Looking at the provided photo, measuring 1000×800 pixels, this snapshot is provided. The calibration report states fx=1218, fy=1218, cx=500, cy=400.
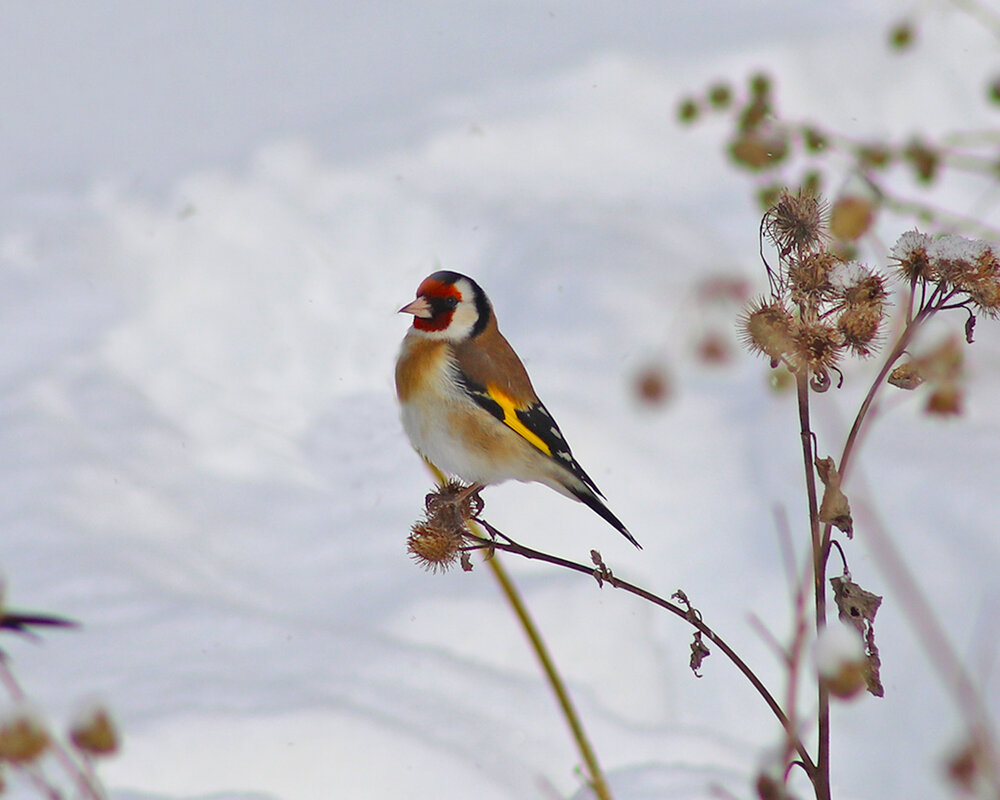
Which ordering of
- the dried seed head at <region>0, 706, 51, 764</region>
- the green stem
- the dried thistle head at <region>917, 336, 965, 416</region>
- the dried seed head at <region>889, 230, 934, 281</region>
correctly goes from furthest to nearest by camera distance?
1. the dried seed head at <region>889, 230, 934, 281</region>
2. the green stem
3. the dried thistle head at <region>917, 336, 965, 416</region>
4. the dried seed head at <region>0, 706, 51, 764</region>

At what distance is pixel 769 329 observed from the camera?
1375 mm

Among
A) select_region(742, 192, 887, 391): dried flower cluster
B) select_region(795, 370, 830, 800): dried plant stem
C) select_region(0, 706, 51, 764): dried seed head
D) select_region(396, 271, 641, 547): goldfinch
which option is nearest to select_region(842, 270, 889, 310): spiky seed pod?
select_region(742, 192, 887, 391): dried flower cluster

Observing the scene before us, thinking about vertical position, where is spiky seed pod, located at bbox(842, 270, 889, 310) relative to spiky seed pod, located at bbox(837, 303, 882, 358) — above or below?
above

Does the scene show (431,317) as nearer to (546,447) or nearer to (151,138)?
(546,447)

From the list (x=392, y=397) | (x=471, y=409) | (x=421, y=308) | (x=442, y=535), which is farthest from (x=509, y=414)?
(x=392, y=397)

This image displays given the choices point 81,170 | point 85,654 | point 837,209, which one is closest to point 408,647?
point 85,654

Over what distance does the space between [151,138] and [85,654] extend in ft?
8.64

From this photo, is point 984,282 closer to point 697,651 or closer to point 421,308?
point 697,651

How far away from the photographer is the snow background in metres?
2.67

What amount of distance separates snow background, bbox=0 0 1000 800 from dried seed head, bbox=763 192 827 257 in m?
0.29

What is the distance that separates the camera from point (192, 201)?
437 cm

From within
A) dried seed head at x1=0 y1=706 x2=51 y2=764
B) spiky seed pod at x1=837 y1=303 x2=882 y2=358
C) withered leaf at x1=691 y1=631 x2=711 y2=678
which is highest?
spiky seed pod at x1=837 y1=303 x2=882 y2=358

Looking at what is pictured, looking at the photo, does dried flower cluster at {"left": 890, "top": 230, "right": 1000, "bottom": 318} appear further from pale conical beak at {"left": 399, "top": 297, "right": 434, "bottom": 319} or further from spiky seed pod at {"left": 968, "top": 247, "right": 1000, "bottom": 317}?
pale conical beak at {"left": 399, "top": 297, "right": 434, "bottom": 319}

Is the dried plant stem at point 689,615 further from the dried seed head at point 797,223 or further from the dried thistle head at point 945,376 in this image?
the dried seed head at point 797,223
